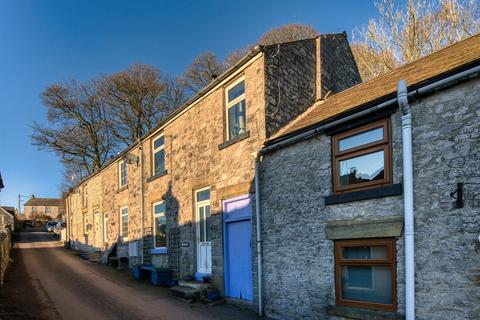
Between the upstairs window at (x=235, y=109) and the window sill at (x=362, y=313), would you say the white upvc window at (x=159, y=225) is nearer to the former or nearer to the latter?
the upstairs window at (x=235, y=109)

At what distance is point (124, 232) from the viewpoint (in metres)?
18.9

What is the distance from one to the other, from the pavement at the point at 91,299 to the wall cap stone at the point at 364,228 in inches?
122

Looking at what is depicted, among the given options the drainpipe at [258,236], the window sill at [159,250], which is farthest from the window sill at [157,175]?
the drainpipe at [258,236]

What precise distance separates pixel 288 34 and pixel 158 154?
13.8 m

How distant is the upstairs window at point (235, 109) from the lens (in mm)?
10570

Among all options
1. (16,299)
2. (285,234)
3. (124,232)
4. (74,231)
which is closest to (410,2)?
(285,234)

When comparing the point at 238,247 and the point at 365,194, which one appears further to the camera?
the point at 238,247

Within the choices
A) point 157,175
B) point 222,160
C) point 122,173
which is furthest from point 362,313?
point 122,173

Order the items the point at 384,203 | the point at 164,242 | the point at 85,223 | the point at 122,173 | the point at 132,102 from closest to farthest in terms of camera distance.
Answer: the point at 384,203 → the point at 164,242 → the point at 122,173 → the point at 85,223 → the point at 132,102

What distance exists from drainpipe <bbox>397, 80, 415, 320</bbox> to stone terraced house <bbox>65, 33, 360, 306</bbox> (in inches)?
148

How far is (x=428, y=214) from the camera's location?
19.1 ft

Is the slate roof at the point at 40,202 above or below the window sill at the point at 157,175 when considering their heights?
below

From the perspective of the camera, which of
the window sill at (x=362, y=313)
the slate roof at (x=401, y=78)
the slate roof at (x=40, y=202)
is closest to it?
the window sill at (x=362, y=313)

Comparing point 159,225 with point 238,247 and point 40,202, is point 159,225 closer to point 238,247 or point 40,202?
point 238,247
